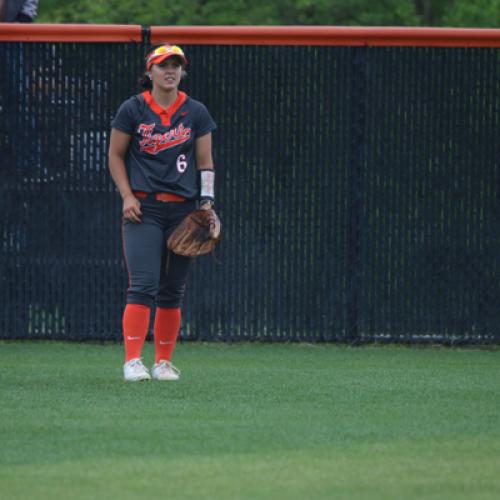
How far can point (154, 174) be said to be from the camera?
26.5 ft

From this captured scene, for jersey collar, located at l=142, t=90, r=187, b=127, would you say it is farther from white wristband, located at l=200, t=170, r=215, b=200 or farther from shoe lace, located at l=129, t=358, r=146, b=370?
shoe lace, located at l=129, t=358, r=146, b=370

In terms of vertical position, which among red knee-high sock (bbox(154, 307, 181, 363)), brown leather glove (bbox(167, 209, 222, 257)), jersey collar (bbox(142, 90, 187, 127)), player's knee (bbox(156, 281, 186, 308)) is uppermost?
jersey collar (bbox(142, 90, 187, 127))

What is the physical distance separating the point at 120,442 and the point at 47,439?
12.9 inches

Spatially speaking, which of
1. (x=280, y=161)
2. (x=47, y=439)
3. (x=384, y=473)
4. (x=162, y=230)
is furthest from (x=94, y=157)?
(x=384, y=473)

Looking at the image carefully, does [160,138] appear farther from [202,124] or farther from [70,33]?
[70,33]

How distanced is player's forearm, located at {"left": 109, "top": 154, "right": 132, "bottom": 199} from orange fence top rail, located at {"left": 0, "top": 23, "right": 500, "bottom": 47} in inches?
83.5

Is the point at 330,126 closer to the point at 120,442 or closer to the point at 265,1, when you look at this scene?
the point at 120,442

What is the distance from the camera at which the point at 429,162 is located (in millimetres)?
10102

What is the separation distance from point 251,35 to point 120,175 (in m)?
2.34

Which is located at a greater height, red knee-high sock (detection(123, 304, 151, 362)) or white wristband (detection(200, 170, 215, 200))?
white wristband (detection(200, 170, 215, 200))

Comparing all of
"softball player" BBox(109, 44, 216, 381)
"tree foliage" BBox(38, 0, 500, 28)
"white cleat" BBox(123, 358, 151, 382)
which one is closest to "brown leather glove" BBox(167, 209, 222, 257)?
"softball player" BBox(109, 44, 216, 381)

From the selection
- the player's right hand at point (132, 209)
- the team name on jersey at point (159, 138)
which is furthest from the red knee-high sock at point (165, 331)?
the team name on jersey at point (159, 138)

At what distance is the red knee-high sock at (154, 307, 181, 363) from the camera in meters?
8.23

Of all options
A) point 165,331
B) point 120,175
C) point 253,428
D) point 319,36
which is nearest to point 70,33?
point 319,36
